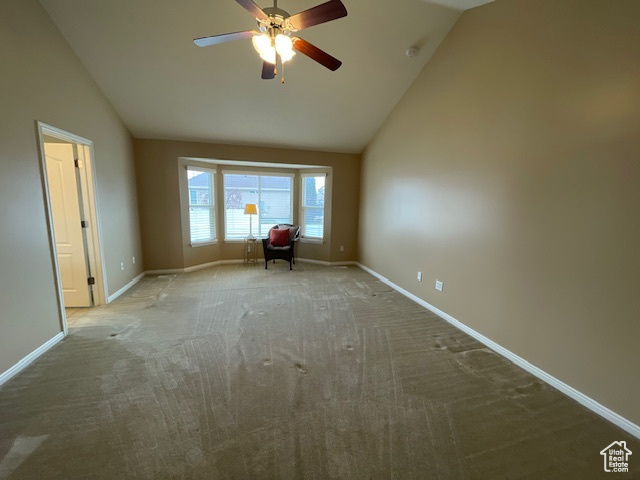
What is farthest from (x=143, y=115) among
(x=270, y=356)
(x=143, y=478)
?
(x=143, y=478)

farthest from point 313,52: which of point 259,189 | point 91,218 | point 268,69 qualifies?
point 259,189

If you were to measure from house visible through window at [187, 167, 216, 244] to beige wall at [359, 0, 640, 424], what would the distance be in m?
4.22

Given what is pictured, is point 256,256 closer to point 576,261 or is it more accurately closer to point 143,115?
point 143,115

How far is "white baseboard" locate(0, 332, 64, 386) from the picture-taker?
2055 mm

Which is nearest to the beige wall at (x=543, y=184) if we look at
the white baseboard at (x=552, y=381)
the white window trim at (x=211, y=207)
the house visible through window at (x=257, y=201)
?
the white baseboard at (x=552, y=381)

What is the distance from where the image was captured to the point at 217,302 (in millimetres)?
3709

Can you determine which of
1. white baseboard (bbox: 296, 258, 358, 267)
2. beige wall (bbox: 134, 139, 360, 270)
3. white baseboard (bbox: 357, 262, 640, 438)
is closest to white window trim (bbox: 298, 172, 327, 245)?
beige wall (bbox: 134, 139, 360, 270)

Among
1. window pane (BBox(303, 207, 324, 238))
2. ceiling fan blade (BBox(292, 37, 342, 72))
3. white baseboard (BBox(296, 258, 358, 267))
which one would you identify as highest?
ceiling fan blade (BBox(292, 37, 342, 72))

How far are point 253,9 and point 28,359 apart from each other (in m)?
3.34

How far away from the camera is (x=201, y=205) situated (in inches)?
215

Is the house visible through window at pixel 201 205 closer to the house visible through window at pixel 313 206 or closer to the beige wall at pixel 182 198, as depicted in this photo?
the beige wall at pixel 182 198

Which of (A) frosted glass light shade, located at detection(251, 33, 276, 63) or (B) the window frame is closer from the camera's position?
(A) frosted glass light shade, located at detection(251, 33, 276, 63)

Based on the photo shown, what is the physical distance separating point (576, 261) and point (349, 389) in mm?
1972

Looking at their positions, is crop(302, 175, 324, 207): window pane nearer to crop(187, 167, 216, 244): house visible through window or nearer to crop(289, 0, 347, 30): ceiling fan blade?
crop(187, 167, 216, 244): house visible through window
